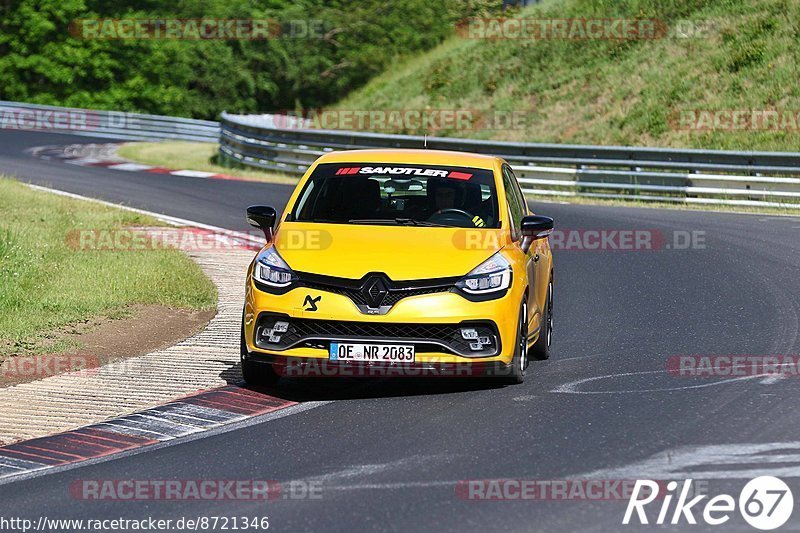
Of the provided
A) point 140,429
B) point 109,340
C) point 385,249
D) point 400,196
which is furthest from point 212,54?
point 140,429

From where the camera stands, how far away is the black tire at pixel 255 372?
9.04 meters

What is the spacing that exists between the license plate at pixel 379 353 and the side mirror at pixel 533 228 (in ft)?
5.15

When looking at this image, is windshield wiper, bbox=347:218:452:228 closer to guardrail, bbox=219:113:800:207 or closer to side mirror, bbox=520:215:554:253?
side mirror, bbox=520:215:554:253

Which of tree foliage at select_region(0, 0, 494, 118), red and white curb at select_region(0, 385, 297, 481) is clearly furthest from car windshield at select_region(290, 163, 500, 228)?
tree foliage at select_region(0, 0, 494, 118)

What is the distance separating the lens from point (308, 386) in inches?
367

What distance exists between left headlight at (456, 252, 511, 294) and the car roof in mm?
1370

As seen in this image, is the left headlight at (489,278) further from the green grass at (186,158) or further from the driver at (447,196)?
the green grass at (186,158)

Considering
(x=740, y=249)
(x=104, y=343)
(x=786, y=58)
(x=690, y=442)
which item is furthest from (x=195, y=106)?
(x=690, y=442)

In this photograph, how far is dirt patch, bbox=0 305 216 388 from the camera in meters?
10.0

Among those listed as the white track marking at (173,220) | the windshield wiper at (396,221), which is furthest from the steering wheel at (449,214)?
the white track marking at (173,220)

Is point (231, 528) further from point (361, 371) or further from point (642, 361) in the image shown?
point (642, 361)

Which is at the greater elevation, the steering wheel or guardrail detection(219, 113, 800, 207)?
the steering wheel

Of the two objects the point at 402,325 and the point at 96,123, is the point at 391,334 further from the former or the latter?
the point at 96,123

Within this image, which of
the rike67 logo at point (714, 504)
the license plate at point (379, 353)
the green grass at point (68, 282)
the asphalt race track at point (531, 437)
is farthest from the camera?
the green grass at point (68, 282)
